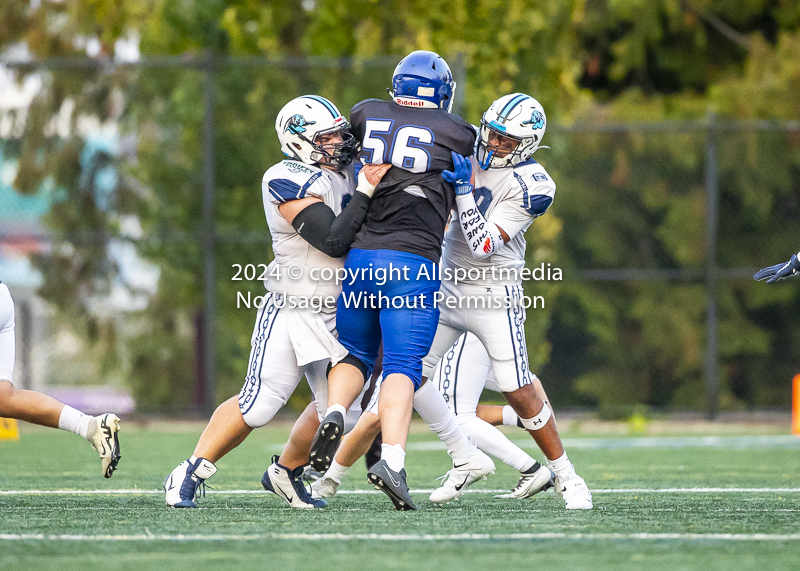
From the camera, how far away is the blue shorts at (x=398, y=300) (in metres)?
4.77

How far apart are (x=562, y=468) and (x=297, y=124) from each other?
1.91m

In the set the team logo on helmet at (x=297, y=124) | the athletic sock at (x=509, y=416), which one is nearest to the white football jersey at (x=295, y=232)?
the team logo on helmet at (x=297, y=124)

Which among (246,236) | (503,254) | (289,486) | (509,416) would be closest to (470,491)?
(509,416)

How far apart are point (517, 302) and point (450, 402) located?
2.96ft

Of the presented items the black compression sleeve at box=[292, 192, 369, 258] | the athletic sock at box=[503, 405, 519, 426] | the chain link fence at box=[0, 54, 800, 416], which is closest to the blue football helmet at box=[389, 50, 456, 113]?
the black compression sleeve at box=[292, 192, 369, 258]

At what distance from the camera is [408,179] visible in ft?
16.1

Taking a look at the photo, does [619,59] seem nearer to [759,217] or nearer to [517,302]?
[759,217]

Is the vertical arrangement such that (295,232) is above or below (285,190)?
below

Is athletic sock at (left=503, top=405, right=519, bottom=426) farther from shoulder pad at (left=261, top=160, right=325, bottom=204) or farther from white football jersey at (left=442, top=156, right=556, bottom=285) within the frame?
shoulder pad at (left=261, top=160, right=325, bottom=204)

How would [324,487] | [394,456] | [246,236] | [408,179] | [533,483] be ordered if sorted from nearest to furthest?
1. [394,456]
2. [408,179]
3. [324,487]
4. [533,483]
5. [246,236]

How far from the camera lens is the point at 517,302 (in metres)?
5.20

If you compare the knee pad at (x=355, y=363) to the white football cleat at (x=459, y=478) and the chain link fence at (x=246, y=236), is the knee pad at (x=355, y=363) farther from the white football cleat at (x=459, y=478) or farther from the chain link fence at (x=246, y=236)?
the chain link fence at (x=246, y=236)

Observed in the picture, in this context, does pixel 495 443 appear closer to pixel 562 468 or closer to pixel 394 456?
pixel 562 468

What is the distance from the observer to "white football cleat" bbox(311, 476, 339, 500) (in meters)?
5.23
